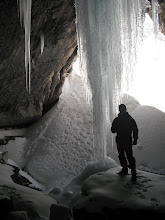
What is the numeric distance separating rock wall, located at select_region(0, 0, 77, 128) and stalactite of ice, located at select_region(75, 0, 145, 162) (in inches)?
51.6

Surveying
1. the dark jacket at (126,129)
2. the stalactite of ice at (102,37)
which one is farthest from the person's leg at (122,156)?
the stalactite of ice at (102,37)

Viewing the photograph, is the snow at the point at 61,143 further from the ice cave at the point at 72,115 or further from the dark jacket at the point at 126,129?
the dark jacket at the point at 126,129

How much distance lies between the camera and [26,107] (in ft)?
32.7

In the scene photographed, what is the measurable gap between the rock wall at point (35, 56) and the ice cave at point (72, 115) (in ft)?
0.11

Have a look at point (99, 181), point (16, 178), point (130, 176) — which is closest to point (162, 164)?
point (130, 176)

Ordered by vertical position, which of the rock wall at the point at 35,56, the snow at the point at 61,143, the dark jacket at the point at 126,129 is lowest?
the snow at the point at 61,143

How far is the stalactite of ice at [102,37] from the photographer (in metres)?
5.34

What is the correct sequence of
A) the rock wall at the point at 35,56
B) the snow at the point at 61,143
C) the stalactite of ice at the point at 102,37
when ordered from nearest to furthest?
the stalactite of ice at the point at 102,37
the rock wall at the point at 35,56
the snow at the point at 61,143

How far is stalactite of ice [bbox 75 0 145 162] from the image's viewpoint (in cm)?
534

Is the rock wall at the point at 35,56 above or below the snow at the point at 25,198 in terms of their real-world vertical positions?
above

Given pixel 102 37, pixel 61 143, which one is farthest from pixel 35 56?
pixel 61 143

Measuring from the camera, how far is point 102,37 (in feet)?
18.4

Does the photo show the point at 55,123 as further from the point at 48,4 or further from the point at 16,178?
the point at 48,4

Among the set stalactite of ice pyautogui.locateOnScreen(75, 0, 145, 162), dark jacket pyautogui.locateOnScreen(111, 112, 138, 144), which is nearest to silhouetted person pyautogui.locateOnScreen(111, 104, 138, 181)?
dark jacket pyautogui.locateOnScreen(111, 112, 138, 144)
